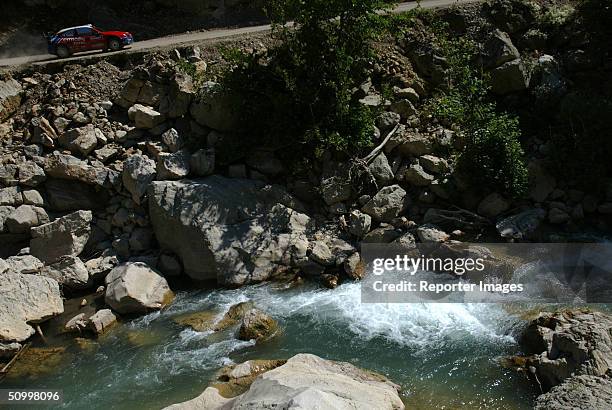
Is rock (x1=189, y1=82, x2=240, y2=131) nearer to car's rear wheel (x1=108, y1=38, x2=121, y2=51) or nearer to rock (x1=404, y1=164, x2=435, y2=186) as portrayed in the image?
rock (x1=404, y1=164, x2=435, y2=186)

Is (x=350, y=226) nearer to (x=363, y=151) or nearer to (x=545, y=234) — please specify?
(x=363, y=151)

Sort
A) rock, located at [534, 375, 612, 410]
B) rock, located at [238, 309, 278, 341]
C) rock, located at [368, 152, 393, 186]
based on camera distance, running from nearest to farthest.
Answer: rock, located at [534, 375, 612, 410]
rock, located at [238, 309, 278, 341]
rock, located at [368, 152, 393, 186]

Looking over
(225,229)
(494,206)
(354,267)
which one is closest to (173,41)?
(225,229)

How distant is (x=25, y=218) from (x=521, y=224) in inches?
577

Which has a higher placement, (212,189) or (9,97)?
(9,97)

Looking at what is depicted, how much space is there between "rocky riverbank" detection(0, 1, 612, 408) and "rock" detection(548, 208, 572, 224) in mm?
39

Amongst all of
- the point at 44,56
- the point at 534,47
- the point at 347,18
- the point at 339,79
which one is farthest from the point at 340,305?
the point at 44,56

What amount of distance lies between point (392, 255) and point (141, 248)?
7546 mm

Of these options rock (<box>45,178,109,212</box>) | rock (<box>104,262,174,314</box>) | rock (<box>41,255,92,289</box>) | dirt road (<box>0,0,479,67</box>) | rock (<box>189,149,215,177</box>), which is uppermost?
dirt road (<box>0,0,479,67</box>)

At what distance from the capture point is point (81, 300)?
1555cm

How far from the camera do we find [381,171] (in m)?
16.9

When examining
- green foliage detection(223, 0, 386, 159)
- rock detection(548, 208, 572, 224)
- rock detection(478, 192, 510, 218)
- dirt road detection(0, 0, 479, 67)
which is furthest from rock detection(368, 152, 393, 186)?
dirt road detection(0, 0, 479, 67)

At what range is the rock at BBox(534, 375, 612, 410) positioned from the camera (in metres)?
9.48

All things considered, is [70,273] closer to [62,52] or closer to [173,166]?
[173,166]
